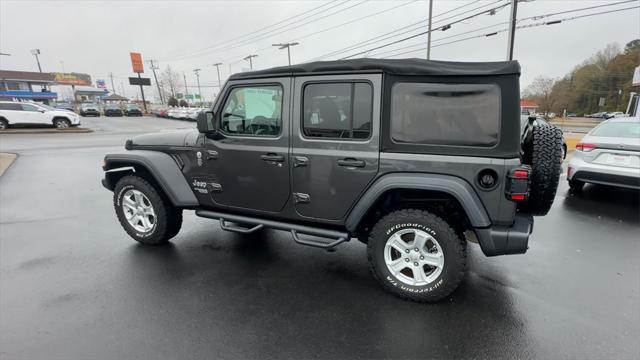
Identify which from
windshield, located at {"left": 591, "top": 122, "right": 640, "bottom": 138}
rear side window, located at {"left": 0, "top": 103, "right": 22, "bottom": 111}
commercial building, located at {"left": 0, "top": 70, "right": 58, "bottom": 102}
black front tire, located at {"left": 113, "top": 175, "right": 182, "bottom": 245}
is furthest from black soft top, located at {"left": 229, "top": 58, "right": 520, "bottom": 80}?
commercial building, located at {"left": 0, "top": 70, "right": 58, "bottom": 102}

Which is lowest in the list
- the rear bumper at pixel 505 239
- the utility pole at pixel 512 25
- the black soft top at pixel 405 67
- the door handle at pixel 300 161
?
the rear bumper at pixel 505 239

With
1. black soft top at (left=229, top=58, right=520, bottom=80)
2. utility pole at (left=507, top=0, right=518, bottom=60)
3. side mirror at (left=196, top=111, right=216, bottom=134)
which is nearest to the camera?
black soft top at (left=229, top=58, right=520, bottom=80)

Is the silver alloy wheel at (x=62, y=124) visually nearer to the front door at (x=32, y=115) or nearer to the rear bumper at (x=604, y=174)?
the front door at (x=32, y=115)

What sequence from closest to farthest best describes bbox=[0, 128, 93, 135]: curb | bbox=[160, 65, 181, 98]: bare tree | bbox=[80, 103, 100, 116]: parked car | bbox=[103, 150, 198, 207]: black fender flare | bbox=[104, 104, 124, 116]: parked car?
1. bbox=[103, 150, 198, 207]: black fender flare
2. bbox=[0, 128, 93, 135]: curb
3. bbox=[80, 103, 100, 116]: parked car
4. bbox=[104, 104, 124, 116]: parked car
5. bbox=[160, 65, 181, 98]: bare tree

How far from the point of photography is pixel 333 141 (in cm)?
292

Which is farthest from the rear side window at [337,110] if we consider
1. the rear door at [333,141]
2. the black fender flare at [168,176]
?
the black fender flare at [168,176]

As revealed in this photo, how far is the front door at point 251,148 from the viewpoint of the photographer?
3.15 m

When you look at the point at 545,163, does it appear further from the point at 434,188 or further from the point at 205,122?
the point at 205,122

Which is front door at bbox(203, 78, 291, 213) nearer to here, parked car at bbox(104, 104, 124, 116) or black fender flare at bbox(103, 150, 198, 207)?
black fender flare at bbox(103, 150, 198, 207)

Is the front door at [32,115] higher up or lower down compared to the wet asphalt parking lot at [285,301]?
higher up

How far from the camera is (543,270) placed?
3406 millimetres

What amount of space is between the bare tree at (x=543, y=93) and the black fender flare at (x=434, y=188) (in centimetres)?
6428

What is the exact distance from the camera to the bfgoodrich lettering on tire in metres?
2.67

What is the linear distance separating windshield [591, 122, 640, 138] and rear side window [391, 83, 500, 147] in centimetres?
459
